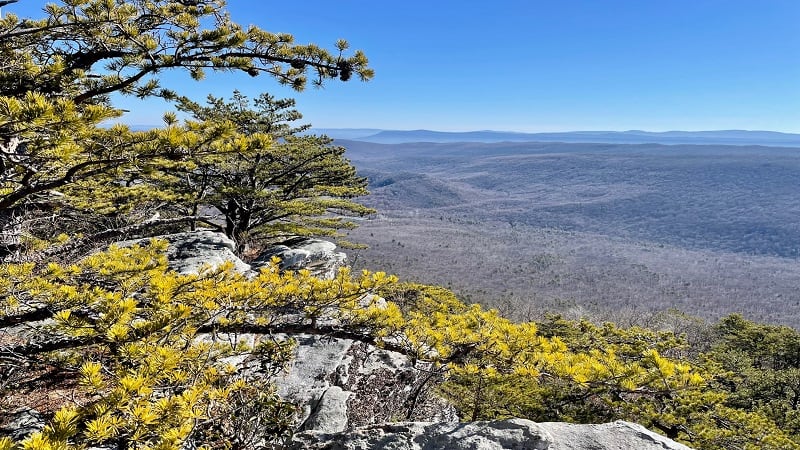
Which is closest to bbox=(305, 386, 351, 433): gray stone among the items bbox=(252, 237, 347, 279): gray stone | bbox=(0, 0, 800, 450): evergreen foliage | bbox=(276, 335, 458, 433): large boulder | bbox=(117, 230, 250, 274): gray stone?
bbox=(276, 335, 458, 433): large boulder

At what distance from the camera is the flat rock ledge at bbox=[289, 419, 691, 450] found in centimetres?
420

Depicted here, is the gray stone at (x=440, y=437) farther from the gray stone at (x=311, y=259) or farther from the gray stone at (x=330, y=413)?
the gray stone at (x=311, y=259)

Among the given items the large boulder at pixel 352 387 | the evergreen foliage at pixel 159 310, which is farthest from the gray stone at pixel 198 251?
the large boulder at pixel 352 387

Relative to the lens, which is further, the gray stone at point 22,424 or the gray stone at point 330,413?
the gray stone at point 330,413

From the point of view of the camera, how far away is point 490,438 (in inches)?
167

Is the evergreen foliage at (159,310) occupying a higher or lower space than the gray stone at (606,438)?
higher

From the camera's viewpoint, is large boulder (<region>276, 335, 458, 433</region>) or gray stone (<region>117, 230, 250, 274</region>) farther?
gray stone (<region>117, 230, 250, 274</region>)

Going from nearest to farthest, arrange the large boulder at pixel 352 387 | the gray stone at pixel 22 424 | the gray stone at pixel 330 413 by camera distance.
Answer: the gray stone at pixel 22 424
the gray stone at pixel 330 413
the large boulder at pixel 352 387

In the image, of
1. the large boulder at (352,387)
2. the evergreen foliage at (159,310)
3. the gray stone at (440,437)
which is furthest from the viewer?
the large boulder at (352,387)

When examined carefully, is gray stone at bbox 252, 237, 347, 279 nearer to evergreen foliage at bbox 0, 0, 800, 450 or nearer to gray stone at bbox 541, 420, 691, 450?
evergreen foliage at bbox 0, 0, 800, 450

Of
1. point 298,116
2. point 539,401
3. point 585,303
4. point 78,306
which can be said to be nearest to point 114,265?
point 78,306

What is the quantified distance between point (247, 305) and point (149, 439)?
63.0 inches

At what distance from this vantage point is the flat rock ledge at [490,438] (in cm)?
420

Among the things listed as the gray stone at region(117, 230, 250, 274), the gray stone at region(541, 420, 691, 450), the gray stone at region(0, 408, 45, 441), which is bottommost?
the gray stone at region(541, 420, 691, 450)
